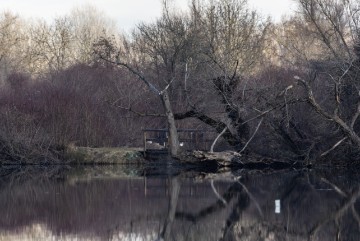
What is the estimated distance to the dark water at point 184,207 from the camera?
12859 millimetres

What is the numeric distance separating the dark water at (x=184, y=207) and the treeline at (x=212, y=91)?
2.52 m

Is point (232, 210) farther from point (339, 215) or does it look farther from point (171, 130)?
point (171, 130)

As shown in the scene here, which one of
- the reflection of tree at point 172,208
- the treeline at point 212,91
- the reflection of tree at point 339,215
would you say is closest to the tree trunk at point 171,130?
the treeline at point 212,91

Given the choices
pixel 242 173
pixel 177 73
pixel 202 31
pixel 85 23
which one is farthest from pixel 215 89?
pixel 85 23

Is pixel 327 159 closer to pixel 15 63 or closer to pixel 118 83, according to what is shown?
pixel 118 83

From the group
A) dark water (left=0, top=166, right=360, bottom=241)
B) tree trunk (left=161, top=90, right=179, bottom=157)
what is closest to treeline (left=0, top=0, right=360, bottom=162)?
tree trunk (left=161, top=90, right=179, bottom=157)

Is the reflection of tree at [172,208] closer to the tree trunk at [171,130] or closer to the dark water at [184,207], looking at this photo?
the dark water at [184,207]

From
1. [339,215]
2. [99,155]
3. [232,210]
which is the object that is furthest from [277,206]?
[99,155]

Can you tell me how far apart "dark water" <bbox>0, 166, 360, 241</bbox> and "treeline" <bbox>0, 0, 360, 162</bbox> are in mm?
2522

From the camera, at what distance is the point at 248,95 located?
2736 centimetres

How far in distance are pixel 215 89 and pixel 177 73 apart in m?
11.1

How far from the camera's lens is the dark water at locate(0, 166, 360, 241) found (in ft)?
42.2

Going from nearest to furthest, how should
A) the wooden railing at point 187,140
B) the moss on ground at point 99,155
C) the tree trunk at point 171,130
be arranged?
the tree trunk at point 171,130
the wooden railing at point 187,140
the moss on ground at point 99,155

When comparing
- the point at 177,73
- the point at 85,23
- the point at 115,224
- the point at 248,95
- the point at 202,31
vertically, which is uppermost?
the point at 85,23
